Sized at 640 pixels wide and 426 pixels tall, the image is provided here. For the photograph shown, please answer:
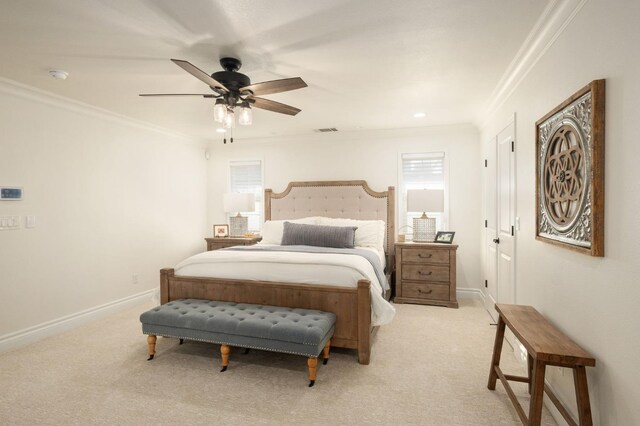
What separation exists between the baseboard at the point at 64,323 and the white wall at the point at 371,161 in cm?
196

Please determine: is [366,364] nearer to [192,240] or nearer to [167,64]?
[167,64]

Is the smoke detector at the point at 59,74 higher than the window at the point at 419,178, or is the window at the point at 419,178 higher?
the smoke detector at the point at 59,74

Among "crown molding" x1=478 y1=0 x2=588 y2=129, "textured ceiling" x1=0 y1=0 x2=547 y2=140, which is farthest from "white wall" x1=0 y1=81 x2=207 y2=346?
"crown molding" x1=478 y1=0 x2=588 y2=129

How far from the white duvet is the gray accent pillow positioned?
758 mm

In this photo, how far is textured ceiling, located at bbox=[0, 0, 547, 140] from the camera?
1.94 metres

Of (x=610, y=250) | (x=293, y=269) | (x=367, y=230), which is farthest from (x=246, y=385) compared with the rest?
(x=367, y=230)

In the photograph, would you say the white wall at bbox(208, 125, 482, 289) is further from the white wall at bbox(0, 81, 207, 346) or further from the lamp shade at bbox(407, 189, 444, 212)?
the white wall at bbox(0, 81, 207, 346)

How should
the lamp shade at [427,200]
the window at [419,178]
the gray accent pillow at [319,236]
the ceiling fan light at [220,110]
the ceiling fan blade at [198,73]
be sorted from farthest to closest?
the window at [419,178] → the lamp shade at [427,200] → the gray accent pillow at [319,236] → the ceiling fan light at [220,110] → the ceiling fan blade at [198,73]

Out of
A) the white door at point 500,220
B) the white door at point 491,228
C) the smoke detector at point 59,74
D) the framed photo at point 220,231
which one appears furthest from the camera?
the framed photo at point 220,231

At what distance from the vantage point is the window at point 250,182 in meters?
5.65

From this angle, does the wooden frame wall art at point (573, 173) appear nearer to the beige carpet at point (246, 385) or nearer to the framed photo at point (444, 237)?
the beige carpet at point (246, 385)

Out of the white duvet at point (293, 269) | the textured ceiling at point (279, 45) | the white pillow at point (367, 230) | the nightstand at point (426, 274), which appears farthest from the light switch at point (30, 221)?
the nightstand at point (426, 274)

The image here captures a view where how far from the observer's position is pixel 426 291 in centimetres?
437

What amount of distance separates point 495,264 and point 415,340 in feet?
4.14
